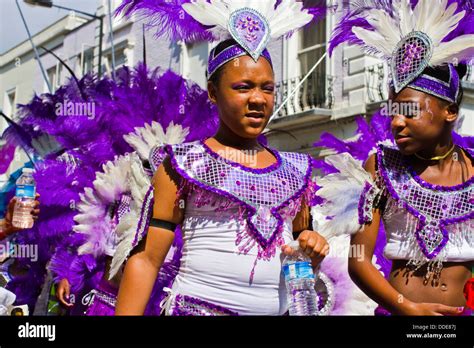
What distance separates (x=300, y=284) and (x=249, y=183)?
387mm

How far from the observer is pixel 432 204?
272 centimetres

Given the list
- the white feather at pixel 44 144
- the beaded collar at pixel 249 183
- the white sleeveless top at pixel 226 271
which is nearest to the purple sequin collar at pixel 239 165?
the beaded collar at pixel 249 183

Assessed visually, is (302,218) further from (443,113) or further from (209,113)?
(209,113)

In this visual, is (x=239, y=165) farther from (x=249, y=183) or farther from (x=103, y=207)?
(x=103, y=207)

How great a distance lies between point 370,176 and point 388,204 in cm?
14

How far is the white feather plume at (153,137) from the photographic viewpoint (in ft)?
12.9

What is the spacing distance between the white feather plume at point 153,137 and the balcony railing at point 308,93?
8.70 m

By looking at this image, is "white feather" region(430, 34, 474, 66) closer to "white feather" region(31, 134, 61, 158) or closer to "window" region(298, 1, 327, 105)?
"white feather" region(31, 134, 61, 158)

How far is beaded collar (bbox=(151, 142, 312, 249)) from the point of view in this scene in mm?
2529

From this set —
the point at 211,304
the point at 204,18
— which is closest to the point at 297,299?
the point at 211,304

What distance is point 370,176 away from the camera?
2896mm

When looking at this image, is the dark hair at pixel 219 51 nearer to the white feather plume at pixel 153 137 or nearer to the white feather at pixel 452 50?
the white feather at pixel 452 50

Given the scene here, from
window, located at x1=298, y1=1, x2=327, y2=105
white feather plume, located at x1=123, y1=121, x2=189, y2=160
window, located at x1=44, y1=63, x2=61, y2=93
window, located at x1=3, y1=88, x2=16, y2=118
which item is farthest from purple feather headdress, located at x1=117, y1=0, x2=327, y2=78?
window, located at x1=3, y1=88, x2=16, y2=118
